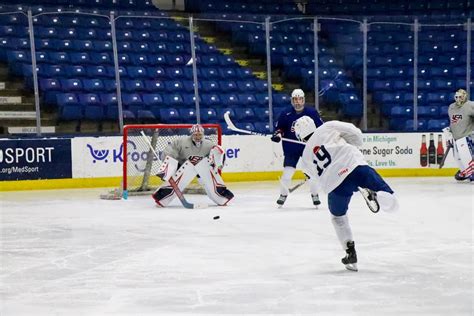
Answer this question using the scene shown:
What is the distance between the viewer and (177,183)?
866cm

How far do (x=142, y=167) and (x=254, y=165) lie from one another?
266 centimetres

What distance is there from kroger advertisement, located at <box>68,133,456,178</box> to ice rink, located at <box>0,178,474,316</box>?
8.95 ft

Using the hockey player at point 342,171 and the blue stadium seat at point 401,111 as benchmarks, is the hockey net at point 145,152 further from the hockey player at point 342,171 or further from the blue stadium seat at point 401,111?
the hockey player at point 342,171

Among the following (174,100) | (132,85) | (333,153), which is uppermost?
(132,85)

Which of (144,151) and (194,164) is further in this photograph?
(144,151)

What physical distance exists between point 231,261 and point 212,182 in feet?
11.7

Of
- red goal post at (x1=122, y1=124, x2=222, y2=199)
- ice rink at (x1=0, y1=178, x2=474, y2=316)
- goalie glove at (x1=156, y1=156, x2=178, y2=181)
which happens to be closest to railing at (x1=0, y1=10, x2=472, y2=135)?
red goal post at (x1=122, y1=124, x2=222, y2=199)

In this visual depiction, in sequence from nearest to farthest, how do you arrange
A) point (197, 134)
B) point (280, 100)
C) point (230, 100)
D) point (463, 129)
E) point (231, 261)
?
point (231, 261) < point (197, 134) < point (463, 129) < point (230, 100) < point (280, 100)

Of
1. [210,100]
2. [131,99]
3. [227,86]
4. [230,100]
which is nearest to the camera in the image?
[131,99]

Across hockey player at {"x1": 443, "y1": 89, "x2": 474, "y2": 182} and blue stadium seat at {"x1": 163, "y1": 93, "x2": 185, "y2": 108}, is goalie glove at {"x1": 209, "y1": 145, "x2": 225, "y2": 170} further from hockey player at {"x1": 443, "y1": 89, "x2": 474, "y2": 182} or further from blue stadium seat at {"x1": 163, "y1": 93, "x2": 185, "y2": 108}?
hockey player at {"x1": 443, "y1": 89, "x2": 474, "y2": 182}

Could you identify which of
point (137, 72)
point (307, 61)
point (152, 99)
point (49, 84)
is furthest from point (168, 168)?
point (307, 61)

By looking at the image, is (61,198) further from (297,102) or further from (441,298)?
(441,298)

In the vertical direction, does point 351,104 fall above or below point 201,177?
above

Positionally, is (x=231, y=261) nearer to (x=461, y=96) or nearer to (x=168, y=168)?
(x=168, y=168)
